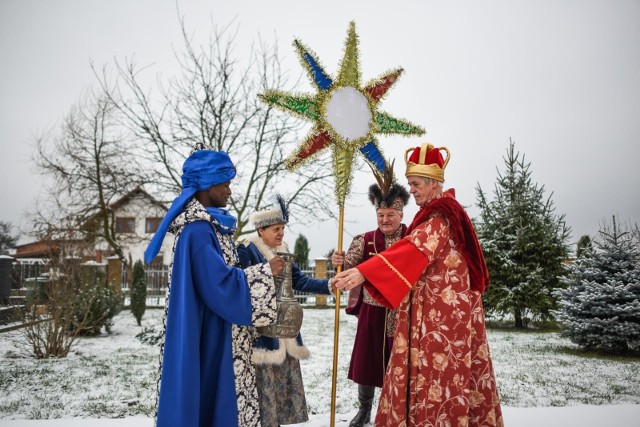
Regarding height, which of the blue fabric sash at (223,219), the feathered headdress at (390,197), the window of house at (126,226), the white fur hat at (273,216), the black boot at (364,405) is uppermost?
the window of house at (126,226)

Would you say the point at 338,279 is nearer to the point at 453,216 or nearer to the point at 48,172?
the point at 453,216

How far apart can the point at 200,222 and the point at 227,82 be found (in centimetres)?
867

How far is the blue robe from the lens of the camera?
233cm

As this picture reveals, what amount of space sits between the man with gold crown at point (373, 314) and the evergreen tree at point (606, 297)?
251 inches

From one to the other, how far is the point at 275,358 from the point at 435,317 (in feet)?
4.28

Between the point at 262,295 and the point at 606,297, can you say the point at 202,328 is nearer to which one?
the point at 262,295

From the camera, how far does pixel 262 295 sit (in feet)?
8.38

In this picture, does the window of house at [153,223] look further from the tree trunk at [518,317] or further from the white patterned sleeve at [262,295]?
the white patterned sleeve at [262,295]

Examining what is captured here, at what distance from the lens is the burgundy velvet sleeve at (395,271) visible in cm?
272

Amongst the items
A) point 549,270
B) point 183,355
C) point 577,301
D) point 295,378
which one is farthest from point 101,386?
point 549,270

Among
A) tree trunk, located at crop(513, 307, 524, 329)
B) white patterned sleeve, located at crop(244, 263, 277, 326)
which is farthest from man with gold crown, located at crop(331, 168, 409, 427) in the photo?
tree trunk, located at crop(513, 307, 524, 329)

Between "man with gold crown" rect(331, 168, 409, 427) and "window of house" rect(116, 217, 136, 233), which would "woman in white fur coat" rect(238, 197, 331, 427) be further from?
"window of house" rect(116, 217, 136, 233)

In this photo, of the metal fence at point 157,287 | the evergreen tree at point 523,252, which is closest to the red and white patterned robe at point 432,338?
the evergreen tree at point 523,252

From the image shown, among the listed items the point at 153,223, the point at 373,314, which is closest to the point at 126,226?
the point at 153,223
